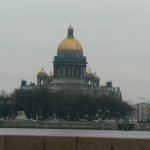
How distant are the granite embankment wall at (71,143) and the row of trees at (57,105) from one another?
386 ft

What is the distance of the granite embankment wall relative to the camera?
46.4 feet

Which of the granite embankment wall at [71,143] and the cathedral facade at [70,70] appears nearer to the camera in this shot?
the granite embankment wall at [71,143]

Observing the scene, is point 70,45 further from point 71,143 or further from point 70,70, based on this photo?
point 71,143

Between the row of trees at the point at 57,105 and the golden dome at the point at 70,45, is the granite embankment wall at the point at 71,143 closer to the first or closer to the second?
the row of trees at the point at 57,105

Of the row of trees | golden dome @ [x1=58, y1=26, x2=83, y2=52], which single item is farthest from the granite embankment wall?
golden dome @ [x1=58, y1=26, x2=83, y2=52]

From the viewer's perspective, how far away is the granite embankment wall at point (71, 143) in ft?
46.4

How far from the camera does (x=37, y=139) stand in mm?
14203

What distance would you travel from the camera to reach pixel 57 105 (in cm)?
13562

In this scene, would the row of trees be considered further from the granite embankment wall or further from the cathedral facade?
the granite embankment wall

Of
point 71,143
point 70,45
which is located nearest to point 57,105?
point 70,45

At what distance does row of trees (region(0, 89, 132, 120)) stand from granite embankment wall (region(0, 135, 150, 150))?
4630 inches

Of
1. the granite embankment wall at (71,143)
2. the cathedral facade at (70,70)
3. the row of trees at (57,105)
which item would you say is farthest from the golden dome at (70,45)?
the granite embankment wall at (71,143)

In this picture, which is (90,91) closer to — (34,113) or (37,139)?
(34,113)

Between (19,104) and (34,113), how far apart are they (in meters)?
3.36
